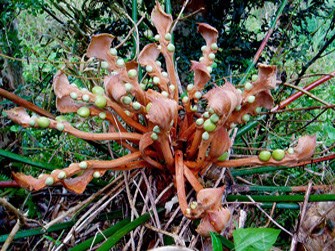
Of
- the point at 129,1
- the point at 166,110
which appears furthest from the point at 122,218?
the point at 129,1

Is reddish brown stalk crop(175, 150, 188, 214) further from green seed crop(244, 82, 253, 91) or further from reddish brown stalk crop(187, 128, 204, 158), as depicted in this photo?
green seed crop(244, 82, 253, 91)

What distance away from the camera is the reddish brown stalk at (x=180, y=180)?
19.1 inches

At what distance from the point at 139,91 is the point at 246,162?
0.52 feet

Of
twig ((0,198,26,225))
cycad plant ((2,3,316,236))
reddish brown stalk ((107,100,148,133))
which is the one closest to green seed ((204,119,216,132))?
cycad plant ((2,3,316,236))

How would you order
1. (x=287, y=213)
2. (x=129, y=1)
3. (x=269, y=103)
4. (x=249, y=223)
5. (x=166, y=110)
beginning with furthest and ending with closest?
(x=129, y=1) → (x=287, y=213) → (x=249, y=223) → (x=269, y=103) → (x=166, y=110)

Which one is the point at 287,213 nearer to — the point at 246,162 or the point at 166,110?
the point at 246,162

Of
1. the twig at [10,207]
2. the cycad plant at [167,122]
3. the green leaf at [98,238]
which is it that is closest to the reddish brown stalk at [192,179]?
the cycad plant at [167,122]

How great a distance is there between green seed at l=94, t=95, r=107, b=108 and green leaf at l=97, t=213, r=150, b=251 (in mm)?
145

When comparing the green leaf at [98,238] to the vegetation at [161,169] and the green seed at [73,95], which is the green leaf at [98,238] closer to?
Answer: the vegetation at [161,169]

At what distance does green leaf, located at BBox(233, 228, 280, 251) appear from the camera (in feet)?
1.22

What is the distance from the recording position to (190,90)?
1.81 ft

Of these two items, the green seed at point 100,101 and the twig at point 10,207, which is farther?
the green seed at point 100,101

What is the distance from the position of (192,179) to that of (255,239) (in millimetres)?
162

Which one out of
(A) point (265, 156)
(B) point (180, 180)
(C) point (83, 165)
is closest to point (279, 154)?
(A) point (265, 156)
